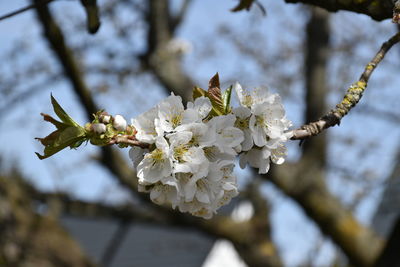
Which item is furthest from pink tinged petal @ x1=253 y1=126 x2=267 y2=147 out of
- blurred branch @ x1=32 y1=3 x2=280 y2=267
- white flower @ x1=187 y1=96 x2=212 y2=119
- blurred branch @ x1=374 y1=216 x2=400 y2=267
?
blurred branch @ x1=32 y1=3 x2=280 y2=267

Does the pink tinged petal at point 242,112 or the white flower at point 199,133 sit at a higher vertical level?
the pink tinged petal at point 242,112

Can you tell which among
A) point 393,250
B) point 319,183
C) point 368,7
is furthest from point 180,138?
point 319,183

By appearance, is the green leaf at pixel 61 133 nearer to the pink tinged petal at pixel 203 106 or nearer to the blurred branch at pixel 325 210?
the pink tinged petal at pixel 203 106

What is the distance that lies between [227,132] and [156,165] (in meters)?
0.15

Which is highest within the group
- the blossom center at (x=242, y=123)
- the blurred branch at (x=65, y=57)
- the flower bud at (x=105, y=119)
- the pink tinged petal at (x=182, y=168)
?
the blurred branch at (x=65, y=57)

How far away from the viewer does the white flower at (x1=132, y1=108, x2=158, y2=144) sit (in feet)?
3.31

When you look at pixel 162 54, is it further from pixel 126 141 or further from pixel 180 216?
pixel 126 141

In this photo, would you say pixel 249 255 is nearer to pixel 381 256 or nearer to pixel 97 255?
pixel 381 256

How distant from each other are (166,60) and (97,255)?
191 inches

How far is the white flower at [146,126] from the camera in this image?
39.8 inches

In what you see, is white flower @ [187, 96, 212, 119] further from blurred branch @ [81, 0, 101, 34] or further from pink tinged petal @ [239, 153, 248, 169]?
blurred branch @ [81, 0, 101, 34]

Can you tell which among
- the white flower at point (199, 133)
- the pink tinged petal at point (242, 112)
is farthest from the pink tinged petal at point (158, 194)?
the pink tinged petal at point (242, 112)

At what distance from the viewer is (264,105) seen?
1.08 m

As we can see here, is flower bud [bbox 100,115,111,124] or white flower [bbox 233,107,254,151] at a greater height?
flower bud [bbox 100,115,111,124]
